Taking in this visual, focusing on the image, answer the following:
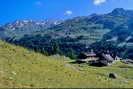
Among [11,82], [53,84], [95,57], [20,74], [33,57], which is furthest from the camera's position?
[95,57]

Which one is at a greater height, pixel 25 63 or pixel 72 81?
pixel 25 63

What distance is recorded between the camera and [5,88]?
1030 inches

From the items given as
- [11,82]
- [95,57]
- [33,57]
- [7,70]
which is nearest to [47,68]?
[33,57]

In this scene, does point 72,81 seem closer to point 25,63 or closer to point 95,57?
point 25,63

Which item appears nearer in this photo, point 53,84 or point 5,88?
point 5,88

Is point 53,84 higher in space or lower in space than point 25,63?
lower

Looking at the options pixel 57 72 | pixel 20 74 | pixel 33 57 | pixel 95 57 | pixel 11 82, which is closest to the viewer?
pixel 11 82

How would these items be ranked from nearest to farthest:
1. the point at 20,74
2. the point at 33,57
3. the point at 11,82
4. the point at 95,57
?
the point at 11,82
the point at 20,74
the point at 33,57
the point at 95,57

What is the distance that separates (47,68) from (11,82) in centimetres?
1128

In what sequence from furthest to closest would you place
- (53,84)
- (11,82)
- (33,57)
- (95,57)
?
(95,57)
(33,57)
(53,84)
(11,82)

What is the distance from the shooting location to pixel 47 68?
3916 centimetres

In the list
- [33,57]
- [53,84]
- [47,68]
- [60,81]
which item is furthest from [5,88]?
[33,57]

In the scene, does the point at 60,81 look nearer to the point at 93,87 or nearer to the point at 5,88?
the point at 93,87

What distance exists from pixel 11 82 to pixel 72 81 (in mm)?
8651
